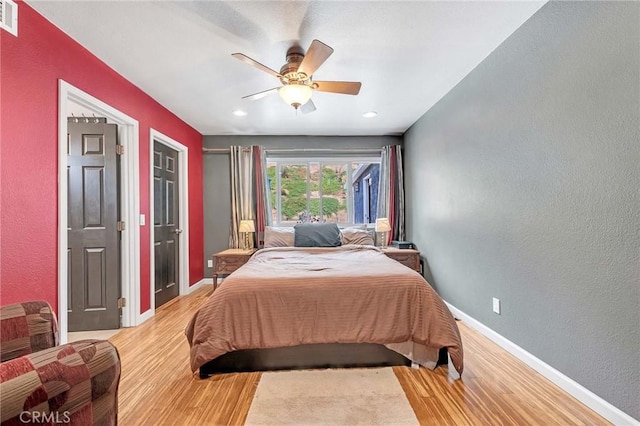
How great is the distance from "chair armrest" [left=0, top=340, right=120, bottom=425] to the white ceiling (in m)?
1.96

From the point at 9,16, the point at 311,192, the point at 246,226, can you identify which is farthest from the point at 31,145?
the point at 311,192

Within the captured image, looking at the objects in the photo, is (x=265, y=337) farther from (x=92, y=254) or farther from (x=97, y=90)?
(x=97, y=90)

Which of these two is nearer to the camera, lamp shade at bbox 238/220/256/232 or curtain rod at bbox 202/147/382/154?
lamp shade at bbox 238/220/256/232

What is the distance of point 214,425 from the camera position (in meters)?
1.54

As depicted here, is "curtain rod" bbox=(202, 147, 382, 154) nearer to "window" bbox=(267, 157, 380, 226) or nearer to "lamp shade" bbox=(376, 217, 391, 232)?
"window" bbox=(267, 157, 380, 226)

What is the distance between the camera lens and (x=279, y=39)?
85.4 inches

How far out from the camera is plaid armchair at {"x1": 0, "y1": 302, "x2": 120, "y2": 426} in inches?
25.7

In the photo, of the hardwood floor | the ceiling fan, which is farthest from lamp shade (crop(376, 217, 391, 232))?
the ceiling fan

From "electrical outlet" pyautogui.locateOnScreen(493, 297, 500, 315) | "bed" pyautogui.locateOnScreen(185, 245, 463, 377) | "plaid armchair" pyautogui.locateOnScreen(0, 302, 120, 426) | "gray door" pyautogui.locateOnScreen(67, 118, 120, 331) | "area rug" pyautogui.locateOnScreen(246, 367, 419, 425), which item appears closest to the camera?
"plaid armchair" pyautogui.locateOnScreen(0, 302, 120, 426)

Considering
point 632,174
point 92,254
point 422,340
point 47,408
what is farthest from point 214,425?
point 632,174

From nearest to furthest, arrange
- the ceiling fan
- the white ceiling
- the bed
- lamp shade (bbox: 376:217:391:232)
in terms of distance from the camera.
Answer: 1. the white ceiling
2. the bed
3. the ceiling fan
4. lamp shade (bbox: 376:217:391:232)

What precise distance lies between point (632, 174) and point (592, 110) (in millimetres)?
425

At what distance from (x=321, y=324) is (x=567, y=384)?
1.54 meters

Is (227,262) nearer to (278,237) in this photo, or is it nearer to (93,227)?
(278,237)
